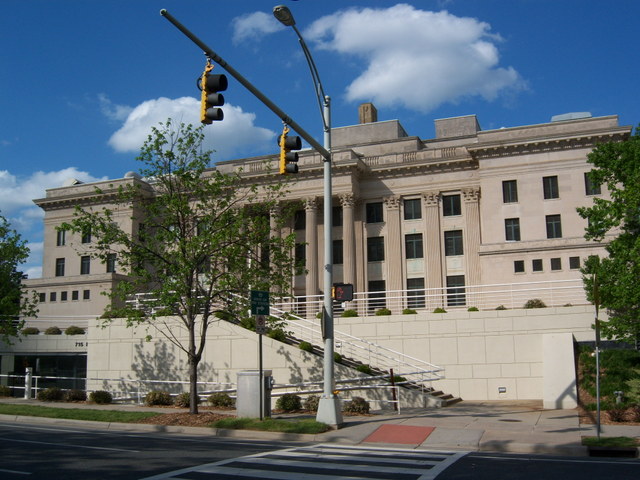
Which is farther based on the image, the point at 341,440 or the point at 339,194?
the point at 339,194

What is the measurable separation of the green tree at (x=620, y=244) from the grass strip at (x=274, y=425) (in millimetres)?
11398

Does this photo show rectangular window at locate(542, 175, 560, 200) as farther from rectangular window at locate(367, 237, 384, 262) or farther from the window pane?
rectangular window at locate(367, 237, 384, 262)

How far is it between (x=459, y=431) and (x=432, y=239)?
3288 cm

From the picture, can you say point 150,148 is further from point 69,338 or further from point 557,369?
point 69,338

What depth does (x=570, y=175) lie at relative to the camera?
4325 centimetres

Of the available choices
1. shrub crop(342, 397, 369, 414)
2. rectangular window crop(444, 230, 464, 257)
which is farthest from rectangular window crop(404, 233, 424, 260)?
shrub crop(342, 397, 369, 414)

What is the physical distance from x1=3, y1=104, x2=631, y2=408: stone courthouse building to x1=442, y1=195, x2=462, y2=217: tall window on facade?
0.25ft

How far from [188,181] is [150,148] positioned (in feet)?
5.40

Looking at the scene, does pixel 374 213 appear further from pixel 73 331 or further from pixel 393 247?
pixel 73 331

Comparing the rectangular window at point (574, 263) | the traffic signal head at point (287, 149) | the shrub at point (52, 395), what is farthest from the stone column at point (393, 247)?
the traffic signal head at point (287, 149)

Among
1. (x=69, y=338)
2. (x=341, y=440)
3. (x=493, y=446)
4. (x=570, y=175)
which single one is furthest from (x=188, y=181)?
(x=570, y=175)

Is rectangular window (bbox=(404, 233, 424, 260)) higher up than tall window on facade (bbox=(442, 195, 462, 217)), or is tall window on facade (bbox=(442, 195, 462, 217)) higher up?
tall window on facade (bbox=(442, 195, 462, 217))

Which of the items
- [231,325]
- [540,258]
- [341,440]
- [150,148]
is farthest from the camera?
[540,258]

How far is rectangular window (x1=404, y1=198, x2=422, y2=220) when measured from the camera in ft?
162
